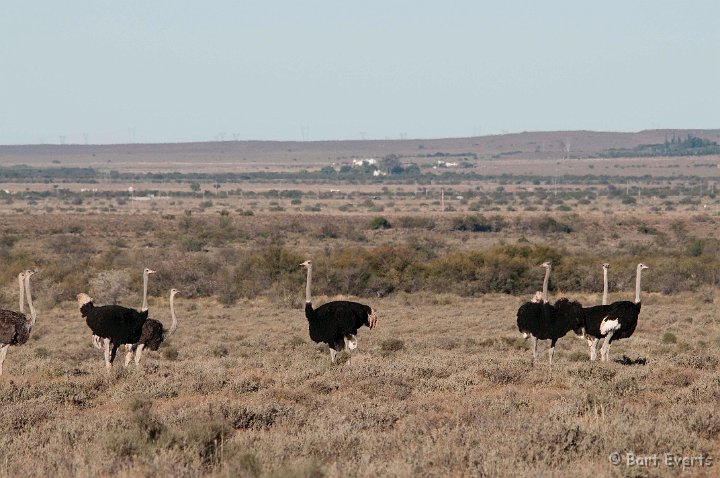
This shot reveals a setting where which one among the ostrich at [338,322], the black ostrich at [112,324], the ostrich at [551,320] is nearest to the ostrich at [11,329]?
the black ostrich at [112,324]

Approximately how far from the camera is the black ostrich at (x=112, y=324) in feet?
46.7

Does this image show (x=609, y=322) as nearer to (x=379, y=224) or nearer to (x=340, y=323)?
(x=340, y=323)

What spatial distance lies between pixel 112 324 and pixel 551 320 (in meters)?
5.51

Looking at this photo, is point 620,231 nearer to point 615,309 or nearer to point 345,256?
point 345,256

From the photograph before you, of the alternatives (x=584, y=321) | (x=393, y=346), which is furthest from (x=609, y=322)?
(x=393, y=346)

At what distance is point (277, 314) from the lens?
28297 mm

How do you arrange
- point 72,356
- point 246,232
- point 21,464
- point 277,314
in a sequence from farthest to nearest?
point 246,232
point 277,314
point 72,356
point 21,464

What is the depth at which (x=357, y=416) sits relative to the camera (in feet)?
34.0

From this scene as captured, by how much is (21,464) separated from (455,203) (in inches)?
3658

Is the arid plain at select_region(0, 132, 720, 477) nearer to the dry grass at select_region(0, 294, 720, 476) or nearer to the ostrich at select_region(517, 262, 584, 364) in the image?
the dry grass at select_region(0, 294, 720, 476)

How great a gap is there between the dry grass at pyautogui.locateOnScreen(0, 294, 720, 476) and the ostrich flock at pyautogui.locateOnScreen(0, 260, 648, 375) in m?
0.41

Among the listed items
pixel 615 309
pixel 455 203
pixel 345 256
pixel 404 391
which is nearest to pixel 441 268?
pixel 345 256

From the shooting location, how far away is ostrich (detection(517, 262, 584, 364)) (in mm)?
15070

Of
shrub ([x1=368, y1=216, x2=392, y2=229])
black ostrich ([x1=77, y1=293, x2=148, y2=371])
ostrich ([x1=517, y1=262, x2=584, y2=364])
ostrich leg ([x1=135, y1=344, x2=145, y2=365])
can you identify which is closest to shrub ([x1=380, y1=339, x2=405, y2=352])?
ostrich ([x1=517, y1=262, x2=584, y2=364])
